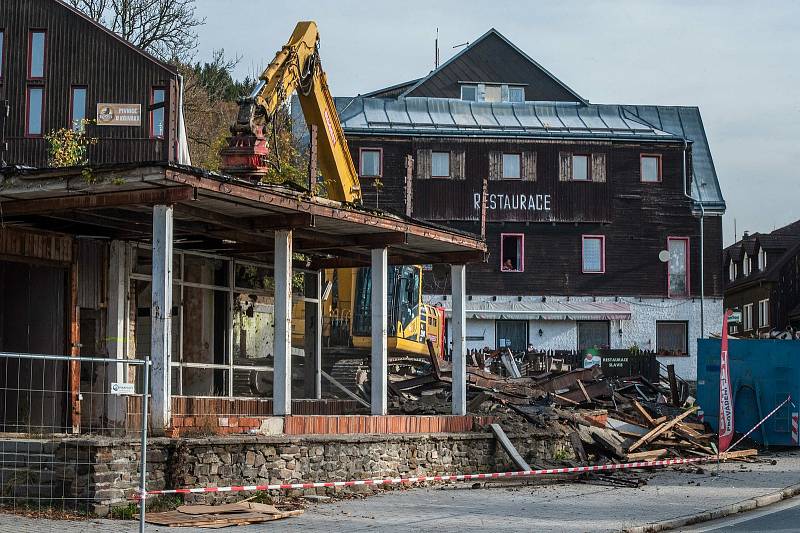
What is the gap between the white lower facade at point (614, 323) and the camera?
51.7 m

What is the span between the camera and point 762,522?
15711mm

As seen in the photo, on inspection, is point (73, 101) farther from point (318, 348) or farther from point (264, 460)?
point (264, 460)

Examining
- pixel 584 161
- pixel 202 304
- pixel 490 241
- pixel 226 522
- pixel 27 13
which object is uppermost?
pixel 27 13

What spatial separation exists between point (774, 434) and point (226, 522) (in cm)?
1724

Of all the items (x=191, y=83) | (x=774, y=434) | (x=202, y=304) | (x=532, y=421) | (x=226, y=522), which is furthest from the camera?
(x=191, y=83)

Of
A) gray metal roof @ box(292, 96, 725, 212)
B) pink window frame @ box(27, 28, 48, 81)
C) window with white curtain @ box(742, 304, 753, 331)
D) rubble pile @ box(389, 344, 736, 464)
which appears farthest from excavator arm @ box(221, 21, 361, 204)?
window with white curtain @ box(742, 304, 753, 331)

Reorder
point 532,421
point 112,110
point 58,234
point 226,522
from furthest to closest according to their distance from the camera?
point 112,110, point 532,421, point 58,234, point 226,522

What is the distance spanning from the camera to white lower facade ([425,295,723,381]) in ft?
169

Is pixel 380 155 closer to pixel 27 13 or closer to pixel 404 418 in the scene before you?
pixel 27 13

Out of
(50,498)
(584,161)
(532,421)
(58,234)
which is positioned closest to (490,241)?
(584,161)

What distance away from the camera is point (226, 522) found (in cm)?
1402

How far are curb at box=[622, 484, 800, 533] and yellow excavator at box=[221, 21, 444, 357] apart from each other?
7.78 metres

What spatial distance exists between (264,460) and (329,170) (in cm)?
982

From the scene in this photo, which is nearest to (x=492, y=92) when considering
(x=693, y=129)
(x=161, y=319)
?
(x=693, y=129)
